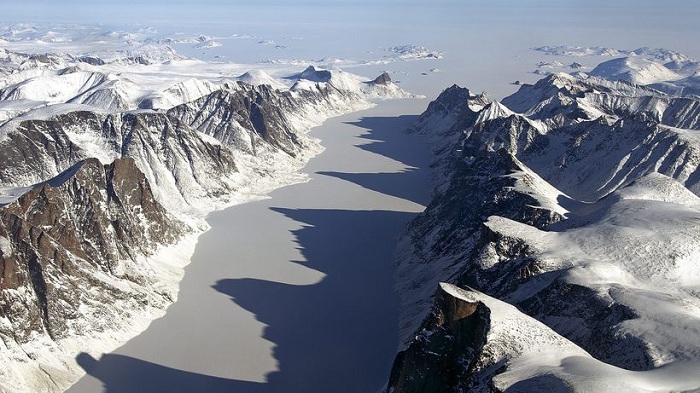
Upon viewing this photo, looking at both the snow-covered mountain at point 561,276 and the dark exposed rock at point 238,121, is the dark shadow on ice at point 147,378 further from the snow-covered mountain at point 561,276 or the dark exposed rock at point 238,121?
the dark exposed rock at point 238,121

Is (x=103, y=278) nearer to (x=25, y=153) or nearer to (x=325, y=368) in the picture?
(x=325, y=368)

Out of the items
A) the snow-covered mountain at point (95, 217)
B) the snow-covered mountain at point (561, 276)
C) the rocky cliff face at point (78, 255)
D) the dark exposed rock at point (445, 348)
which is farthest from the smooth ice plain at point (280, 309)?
the dark exposed rock at point (445, 348)

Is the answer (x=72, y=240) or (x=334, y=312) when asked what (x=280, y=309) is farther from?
(x=72, y=240)

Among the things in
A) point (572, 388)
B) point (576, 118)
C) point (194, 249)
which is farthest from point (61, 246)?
point (576, 118)

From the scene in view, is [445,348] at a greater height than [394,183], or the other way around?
[445,348]

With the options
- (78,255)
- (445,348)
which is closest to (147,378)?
(78,255)

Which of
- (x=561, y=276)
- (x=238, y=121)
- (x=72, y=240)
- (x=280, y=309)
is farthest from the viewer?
(x=238, y=121)
